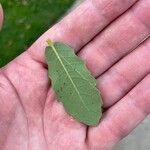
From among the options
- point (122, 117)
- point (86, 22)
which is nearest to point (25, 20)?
point (86, 22)

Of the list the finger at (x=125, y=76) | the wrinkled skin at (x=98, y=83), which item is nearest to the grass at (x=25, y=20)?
the wrinkled skin at (x=98, y=83)

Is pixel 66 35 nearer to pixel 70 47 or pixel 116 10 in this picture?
pixel 70 47

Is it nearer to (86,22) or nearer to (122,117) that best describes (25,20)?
(86,22)

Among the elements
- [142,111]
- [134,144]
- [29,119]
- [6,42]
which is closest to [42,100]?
[29,119]

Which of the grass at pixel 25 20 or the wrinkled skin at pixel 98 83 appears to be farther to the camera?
the grass at pixel 25 20

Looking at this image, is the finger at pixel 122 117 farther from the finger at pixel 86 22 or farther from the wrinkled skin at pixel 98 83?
the finger at pixel 86 22

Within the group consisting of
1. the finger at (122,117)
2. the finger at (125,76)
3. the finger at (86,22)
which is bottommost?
the finger at (122,117)

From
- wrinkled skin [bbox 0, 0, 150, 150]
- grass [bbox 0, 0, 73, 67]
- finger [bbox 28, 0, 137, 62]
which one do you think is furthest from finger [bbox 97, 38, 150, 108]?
grass [bbox 0, 0, 73, 67]
